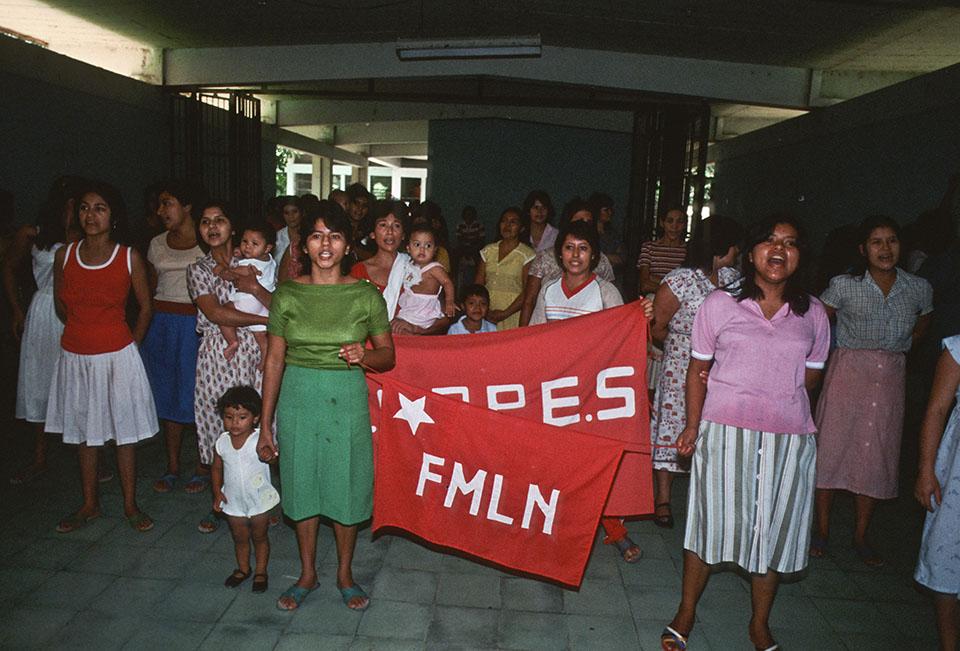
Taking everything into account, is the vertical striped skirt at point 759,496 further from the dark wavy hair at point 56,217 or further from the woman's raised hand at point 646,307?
the dark wavy hair at point 56,217

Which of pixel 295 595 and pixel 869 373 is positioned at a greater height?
pixel 869 373

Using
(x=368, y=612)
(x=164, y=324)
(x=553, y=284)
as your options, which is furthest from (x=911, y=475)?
(x=164, y=324)

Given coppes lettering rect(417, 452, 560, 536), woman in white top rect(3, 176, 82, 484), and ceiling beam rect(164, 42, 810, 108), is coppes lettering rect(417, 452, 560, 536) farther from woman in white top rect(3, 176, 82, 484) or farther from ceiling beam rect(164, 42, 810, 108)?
ceiling beam rect(164, 42, 810, 108)

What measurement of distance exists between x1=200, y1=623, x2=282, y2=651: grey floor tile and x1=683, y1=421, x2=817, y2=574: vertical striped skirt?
1.69m

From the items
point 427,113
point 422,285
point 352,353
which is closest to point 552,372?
point 422,285

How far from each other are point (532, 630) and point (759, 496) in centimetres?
104

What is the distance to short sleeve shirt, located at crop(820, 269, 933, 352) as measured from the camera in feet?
11.9

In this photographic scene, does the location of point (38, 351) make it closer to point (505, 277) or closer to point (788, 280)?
point (505, 277)

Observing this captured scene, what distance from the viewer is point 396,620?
119 inches

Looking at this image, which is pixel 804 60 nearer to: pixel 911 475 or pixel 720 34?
pixel 720 34

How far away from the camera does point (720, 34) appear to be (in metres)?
8.37

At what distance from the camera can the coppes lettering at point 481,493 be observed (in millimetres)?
3150

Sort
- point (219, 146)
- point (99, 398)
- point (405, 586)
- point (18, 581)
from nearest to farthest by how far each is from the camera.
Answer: point (18, 581) < point (405, 586) < point (99, 398) < point (219, 146)

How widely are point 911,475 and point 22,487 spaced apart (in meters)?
5.80
